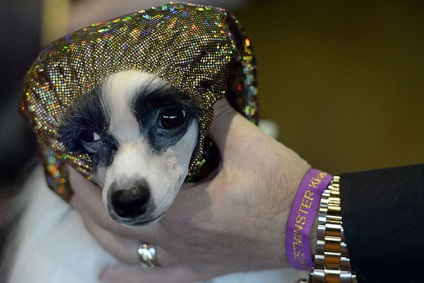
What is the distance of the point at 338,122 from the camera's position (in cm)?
156

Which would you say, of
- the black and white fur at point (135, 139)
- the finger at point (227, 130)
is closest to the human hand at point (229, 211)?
the finger at point (227, 130)

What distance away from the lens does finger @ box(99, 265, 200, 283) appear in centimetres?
82

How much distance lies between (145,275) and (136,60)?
36 cm

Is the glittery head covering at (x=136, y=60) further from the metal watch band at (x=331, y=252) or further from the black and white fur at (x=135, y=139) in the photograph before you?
the metal watch band at (x=331, y=252)

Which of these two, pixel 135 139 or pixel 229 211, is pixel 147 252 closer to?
pixel 229 211

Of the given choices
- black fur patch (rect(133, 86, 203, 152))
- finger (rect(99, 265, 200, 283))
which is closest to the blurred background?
finger (rect(99, 265, 200, 283))

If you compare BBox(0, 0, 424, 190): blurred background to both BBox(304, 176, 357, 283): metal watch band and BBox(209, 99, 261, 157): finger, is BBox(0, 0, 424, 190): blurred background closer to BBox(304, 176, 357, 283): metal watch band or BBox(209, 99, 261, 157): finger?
BBox(209, 99, 261, 157): finger

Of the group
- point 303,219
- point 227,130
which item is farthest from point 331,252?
point 227,130

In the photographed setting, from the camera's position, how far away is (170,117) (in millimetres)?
618

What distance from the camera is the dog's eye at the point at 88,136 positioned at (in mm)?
629

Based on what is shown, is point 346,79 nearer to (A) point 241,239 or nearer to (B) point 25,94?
(A) point 241,239

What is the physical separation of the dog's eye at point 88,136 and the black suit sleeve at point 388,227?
0.32 m

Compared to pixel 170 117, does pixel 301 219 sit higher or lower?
lower

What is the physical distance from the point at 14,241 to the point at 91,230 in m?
0.14
